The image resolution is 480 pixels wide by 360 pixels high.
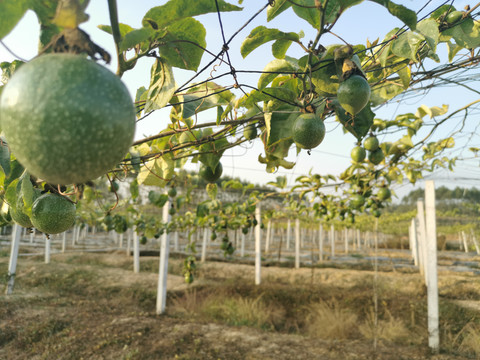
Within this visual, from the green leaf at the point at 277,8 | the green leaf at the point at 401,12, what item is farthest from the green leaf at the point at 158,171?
the green leaf at the point at 401,12

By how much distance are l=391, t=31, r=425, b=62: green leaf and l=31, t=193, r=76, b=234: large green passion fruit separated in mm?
1217

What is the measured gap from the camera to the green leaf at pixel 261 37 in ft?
3.29

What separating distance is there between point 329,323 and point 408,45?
6.63 m

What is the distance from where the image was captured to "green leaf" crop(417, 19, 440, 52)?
0.98 metres

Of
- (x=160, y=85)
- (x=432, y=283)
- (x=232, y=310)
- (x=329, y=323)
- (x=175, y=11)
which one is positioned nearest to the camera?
(x=175, y=11)

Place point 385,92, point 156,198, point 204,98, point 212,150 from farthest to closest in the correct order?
point 156,198 → point 212,150 → point 385,92 → point 204,98

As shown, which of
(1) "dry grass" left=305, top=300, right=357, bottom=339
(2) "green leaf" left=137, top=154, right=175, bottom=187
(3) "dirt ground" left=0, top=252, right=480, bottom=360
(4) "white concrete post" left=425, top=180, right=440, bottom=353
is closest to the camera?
(2) "green leaf" left=137, top=154, right=175, bottom=187

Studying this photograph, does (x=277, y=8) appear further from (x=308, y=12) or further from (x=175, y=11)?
(x=175, y=11)

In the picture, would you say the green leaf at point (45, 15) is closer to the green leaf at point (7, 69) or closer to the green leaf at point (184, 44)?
the green leaf at point (184, 44)

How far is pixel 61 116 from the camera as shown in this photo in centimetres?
49

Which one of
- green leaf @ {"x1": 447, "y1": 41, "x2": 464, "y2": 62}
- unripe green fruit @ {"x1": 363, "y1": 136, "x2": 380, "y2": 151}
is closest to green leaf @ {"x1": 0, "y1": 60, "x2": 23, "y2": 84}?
green leaf @ {"x1": 447, "y1": 41, "x2": 464, "y2": 62}

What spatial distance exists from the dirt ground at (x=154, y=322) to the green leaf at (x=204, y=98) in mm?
4139

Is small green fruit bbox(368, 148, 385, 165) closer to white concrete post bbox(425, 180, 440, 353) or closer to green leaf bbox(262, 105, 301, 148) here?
green leaf bbox(262, 105, 301, 148)

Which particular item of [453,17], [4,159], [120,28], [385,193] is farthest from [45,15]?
[385,193]
